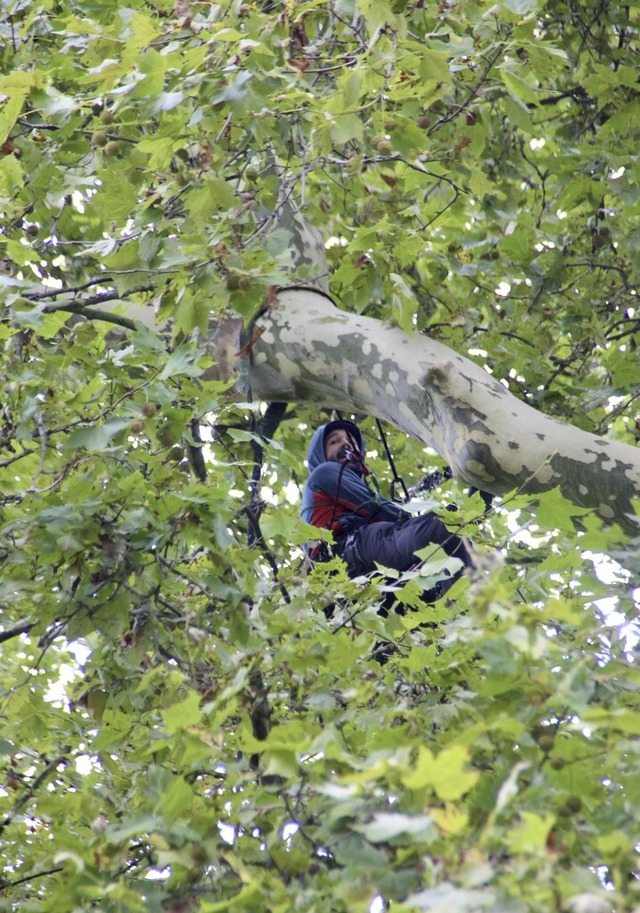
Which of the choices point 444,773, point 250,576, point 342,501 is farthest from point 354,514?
point 444,773

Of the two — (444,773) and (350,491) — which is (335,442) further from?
(444,773)

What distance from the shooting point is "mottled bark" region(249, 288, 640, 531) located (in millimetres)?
3014

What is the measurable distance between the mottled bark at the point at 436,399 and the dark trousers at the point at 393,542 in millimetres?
719

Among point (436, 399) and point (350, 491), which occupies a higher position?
point (436, 399)

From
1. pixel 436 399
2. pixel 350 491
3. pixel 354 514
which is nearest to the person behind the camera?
pixel 436 399

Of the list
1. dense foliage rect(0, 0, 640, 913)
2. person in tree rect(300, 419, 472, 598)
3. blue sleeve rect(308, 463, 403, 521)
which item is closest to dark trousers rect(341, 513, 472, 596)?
person in tree rect(300, 419, 472, 598)

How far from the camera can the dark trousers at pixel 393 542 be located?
168 inches

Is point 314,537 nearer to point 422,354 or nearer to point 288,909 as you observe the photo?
point 422,354

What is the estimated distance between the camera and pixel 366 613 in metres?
2.93

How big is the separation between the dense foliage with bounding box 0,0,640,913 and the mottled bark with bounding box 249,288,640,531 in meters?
0.13

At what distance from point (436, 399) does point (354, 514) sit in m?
1.70

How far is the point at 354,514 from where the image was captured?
16.0 ft

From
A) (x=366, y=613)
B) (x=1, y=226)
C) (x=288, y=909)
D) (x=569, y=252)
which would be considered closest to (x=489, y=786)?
(x=288, y=909)

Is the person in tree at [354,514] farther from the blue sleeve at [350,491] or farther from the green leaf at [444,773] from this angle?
the green leaf at [444,773]
